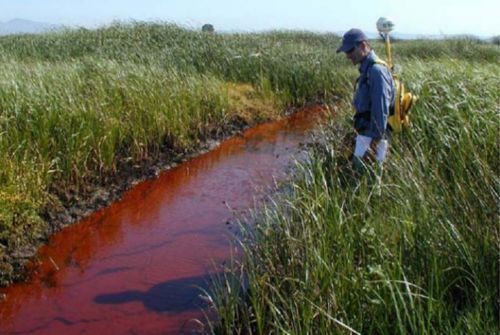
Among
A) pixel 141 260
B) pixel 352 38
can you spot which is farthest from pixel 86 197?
pixel 352 38

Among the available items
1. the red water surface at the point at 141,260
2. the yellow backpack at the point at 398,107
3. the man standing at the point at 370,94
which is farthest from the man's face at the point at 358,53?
the red water surface at the point at 141,260

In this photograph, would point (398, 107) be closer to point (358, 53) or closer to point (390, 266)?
point (358, 53)

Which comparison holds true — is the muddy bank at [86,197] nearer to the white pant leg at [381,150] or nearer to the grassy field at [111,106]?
the grassy field at [111,106]

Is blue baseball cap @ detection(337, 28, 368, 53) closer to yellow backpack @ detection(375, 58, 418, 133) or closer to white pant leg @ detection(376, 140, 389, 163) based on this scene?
yellow backpack @ detection(375, 58, 418, 133)

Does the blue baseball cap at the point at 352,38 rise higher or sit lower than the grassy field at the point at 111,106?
higher

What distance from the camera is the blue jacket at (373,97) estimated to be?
15.5 ft

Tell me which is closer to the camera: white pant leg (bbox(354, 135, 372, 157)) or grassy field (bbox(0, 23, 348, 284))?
white pant leg (bbox(354, 135, 372, 157))

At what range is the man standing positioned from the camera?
186 inches

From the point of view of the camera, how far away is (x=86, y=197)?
6.91 meters

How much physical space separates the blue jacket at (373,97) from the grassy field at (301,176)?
0.37 meters

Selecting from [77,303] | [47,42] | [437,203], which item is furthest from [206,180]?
[47,42]

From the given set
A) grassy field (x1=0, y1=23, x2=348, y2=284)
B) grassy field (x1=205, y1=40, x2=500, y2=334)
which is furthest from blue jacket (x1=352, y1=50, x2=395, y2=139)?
grassy field (x1=0, y1=23, x2=348, y2=284)

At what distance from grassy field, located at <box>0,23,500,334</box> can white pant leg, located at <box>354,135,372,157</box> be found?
0.31 m

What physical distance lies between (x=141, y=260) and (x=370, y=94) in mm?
2894
